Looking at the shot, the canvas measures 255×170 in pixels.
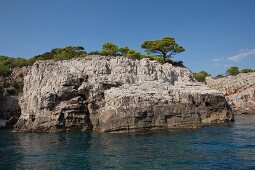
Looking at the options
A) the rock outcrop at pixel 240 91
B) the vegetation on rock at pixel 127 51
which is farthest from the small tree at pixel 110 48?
the rock outcrop at pixel 240 91

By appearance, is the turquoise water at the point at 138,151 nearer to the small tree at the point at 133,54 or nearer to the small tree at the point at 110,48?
the small tree at the point at 133,54

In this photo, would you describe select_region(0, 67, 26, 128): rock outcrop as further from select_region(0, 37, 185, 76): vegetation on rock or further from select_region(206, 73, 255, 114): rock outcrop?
select_region(206, 73, 255, 114): rock outcrop

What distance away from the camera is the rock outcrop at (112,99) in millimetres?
39281

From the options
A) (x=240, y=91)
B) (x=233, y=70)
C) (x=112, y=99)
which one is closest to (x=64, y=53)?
(x=112, y=99)

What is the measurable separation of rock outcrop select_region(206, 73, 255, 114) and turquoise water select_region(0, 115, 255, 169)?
117 feet

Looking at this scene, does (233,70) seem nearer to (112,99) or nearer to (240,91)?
(240,91)

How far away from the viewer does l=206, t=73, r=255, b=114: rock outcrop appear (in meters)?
69.8

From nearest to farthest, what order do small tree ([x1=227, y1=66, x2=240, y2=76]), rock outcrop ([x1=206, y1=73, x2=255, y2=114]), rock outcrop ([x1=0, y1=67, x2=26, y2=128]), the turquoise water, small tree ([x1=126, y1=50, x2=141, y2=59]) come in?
the turquoise water
rock outcrop ([x1=0, y1=67, x2=26, y2=128])
small tree ([x1=126, y1=50, x2=141, y2=59])
rock outcrop ([x1=206, y1=73, x2=255, y2=114])
small tree ([x1=227, y1=66, x2=240, y2=76])

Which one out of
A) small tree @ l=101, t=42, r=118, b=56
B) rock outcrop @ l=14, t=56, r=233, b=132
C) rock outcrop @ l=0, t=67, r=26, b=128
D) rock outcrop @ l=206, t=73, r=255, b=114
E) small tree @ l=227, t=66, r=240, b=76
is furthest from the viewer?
small tree @ l=227, t=66, r=240, b=76

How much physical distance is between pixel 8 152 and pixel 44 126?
1413cm

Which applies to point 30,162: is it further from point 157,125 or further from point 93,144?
point 157,125

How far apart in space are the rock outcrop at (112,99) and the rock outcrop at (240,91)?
90.1 feet

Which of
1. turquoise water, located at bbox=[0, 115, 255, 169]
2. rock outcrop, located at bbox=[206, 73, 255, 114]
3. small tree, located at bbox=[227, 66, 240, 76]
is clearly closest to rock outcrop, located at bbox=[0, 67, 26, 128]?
turquoise water, located at bbox=[0, 115, 255, 169]

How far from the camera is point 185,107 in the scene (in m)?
40.5
